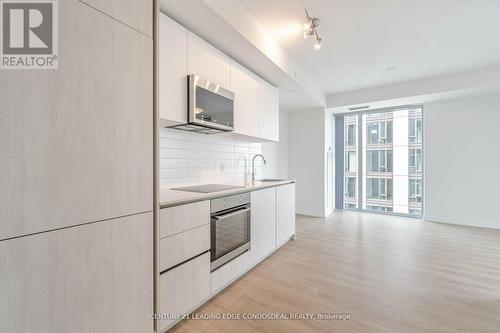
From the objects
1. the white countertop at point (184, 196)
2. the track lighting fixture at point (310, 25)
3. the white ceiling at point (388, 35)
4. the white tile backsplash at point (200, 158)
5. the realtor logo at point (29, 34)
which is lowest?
the white countertop at point (184, 196)

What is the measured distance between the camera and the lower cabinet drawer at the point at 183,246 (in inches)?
61.8

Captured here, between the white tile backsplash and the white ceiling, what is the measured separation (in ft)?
4.97

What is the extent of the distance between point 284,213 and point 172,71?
7.83 feet

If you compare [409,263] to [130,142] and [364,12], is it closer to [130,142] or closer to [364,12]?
[364,12]

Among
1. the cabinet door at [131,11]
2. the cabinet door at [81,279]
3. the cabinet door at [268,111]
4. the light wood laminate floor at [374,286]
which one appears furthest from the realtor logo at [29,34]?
the cabinet door at [268,111]

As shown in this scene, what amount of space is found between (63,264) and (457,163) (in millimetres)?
6251

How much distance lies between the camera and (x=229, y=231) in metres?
2.22

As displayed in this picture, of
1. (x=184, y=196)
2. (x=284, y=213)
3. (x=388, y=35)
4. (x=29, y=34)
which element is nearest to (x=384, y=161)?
(x=388, y=35)

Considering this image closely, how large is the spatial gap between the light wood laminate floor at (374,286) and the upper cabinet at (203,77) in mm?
1741

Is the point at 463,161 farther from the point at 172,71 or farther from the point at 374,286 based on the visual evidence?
the point at 172,71

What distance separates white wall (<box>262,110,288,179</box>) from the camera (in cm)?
490

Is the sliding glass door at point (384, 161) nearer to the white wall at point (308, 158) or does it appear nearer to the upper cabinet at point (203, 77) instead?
the white wall at point (308, 158)

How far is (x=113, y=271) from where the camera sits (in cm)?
125

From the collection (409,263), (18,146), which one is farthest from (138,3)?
(409,263)
